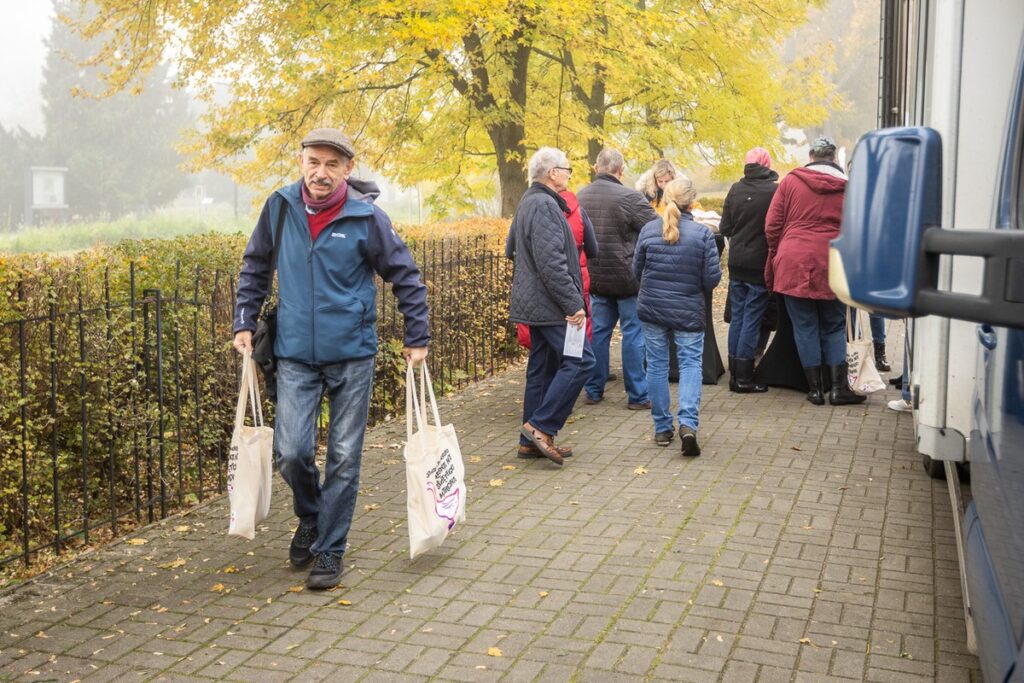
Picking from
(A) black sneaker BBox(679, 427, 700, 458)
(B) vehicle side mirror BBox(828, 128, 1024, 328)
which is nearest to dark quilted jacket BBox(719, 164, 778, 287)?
(A) black sneaker BBox(679, 427, 700, 458)

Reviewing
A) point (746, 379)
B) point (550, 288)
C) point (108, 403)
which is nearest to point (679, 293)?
point (550, 288)

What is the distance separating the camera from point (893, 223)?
1.87 metres

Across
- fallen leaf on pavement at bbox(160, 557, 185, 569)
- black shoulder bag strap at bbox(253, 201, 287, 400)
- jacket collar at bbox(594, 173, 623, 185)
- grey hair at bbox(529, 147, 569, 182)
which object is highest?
grey hair at bbox(529, 147, 569, 182)

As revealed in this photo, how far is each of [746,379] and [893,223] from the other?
8.44 meters

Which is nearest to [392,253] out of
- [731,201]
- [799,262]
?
[799,262]

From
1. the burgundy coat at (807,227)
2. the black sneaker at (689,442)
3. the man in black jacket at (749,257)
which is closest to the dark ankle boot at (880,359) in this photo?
the man in black jacket at (749,257)

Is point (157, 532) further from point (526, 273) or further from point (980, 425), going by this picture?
point (980, 425)

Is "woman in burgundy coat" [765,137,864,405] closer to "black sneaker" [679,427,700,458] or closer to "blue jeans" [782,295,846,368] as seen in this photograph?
"blue jeans" [782,295,846,368]

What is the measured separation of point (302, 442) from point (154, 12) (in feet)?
38.2

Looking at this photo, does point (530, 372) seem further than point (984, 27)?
Yes

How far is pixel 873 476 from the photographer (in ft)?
23.8

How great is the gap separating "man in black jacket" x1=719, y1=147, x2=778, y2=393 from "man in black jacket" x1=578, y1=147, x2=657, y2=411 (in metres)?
1.08

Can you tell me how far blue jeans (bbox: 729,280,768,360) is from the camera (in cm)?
1017

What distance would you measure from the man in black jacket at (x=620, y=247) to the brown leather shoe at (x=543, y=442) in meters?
1.96
